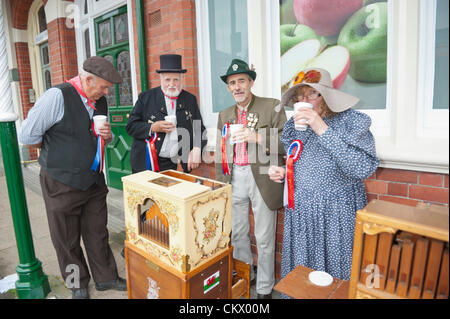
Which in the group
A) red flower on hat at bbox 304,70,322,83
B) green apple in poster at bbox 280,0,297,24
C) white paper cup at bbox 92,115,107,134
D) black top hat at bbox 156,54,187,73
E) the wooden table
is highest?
green apple in poster at bbox 280,0,297,24

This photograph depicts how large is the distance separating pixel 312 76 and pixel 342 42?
73cm

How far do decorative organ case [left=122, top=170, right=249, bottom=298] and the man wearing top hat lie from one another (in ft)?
2.19

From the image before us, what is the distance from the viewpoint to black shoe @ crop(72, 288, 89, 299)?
2451mm

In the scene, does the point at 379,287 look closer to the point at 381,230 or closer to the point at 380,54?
the point at 381,230

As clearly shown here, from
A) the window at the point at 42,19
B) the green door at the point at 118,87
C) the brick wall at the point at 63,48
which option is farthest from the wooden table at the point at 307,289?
the window at the point at 42,19

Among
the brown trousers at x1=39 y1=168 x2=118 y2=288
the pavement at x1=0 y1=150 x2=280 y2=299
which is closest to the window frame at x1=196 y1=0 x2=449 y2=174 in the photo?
the pavement at x1=0 y1=150 x2=280 y2=299

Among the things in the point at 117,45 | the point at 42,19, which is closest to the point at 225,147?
the point at 117,45

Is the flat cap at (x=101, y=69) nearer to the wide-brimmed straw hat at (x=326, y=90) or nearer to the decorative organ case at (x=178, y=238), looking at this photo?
the decorative organ case at (x=178, y=238)

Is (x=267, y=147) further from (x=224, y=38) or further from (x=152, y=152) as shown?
(x=224, y=38)

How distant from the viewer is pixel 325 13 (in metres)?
2.30

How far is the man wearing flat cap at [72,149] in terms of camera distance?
7.02 ft

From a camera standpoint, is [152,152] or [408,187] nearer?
[408,187]

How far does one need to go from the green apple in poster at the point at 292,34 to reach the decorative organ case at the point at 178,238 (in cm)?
142

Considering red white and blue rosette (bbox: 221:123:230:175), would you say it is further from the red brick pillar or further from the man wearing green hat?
the red brick pillar
